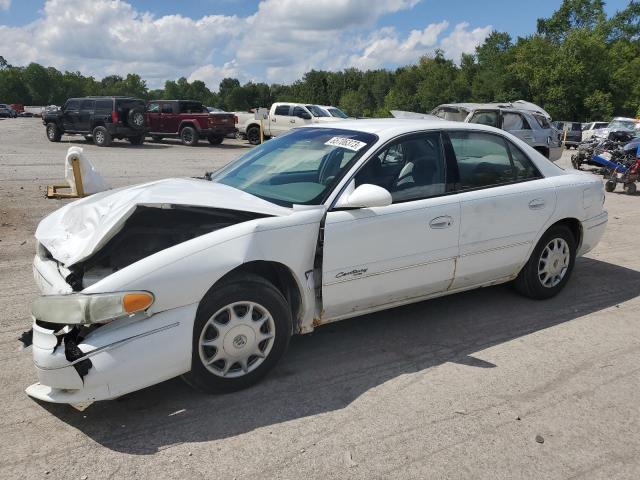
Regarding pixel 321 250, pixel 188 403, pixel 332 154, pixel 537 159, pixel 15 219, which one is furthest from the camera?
pixel 15 219

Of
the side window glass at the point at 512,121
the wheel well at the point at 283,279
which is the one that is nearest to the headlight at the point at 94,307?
the wheel well at the point at 283,279

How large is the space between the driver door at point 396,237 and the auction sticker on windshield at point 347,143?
0.16 meters

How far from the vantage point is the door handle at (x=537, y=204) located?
4.69 m

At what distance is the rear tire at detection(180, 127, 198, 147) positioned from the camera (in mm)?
23625

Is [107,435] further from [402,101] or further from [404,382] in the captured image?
[402,101]

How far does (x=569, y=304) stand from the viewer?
5.07 meters

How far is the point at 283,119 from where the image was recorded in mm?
23734

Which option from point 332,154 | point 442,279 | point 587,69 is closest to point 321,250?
point 332,154

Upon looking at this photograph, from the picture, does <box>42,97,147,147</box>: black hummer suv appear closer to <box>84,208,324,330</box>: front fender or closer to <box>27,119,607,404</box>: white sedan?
<box>27,119,607,404</box>: white sedan

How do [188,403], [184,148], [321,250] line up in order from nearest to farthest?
[188,403], [321,250], [184,148]

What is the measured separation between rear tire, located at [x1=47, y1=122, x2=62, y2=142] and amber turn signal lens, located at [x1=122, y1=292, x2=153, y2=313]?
2297 cm

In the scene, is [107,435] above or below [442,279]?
below

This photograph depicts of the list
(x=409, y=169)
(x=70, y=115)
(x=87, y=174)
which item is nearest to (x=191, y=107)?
(x=70, y=115)

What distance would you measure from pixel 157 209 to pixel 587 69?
5618cm
